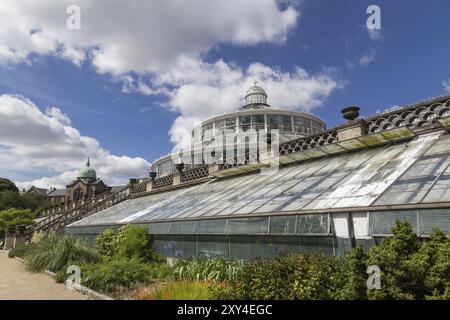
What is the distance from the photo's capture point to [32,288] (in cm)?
1008

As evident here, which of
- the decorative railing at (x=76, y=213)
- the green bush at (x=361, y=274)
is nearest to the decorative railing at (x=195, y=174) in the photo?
the decorative railing at (x=76, y=213)

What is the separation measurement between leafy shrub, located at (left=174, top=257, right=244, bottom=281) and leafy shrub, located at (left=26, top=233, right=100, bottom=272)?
200 inches

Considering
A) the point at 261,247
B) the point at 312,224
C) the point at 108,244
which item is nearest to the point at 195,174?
the point at 108,244

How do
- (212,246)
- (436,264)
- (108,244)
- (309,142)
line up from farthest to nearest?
1. (309,142)
2. (108,244)
3. (212,246)
4. (436,264)

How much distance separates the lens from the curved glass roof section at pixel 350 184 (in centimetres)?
709

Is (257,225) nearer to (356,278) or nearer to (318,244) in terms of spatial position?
(318,244)

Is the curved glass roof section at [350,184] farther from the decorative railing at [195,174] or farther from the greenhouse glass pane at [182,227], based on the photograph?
the decorative railing at [195,174]

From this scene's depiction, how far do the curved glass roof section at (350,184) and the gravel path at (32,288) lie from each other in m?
4.47

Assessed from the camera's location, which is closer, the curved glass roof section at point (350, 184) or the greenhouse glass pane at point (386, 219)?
the greenhouse glass pane at point (386, 219)

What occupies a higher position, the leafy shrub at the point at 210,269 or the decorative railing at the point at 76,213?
the decorative railing at the point at 76,213

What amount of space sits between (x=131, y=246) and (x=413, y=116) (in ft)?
39.4

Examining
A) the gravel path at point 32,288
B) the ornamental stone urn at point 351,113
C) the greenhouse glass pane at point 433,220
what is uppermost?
the ornamental stone urn at point 351,113
